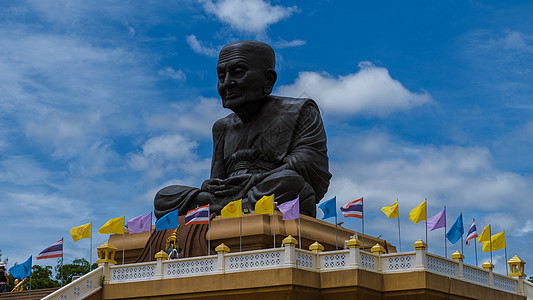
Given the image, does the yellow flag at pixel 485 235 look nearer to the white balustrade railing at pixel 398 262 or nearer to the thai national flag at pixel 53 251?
the white balustrade railing at pixel 398 262

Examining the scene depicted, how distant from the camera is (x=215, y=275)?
65.8 feet

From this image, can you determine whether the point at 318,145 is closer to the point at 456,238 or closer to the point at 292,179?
the point at 292,179

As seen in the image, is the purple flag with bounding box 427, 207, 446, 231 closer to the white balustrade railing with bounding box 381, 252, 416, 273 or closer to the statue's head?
the white balustrade railing with bounding box 381, 252, 416, 273

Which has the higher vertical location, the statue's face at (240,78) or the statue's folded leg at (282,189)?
the statue's face at (240,78)

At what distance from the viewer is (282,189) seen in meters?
24.9

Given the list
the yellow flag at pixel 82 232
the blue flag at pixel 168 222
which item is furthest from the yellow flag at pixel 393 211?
the yellow flag at pixel 82 232

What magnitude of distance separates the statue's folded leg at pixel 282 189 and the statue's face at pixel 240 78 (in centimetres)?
307

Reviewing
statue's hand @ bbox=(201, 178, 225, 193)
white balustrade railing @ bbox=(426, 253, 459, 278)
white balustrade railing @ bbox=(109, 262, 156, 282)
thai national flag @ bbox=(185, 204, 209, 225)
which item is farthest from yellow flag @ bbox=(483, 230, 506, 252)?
white balustrade railing @ bbox=(109, 262, 156, 282)

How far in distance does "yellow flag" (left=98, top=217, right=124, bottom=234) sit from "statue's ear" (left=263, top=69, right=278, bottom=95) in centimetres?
696

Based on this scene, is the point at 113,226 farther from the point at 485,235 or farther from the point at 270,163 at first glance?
the point at 485,235

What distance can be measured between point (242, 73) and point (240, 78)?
165mm

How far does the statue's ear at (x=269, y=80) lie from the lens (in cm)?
2769

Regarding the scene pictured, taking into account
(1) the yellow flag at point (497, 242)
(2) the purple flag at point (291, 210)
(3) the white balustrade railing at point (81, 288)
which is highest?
(2) the purple flag at point (291, 210)

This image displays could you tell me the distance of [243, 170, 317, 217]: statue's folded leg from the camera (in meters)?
24.9
